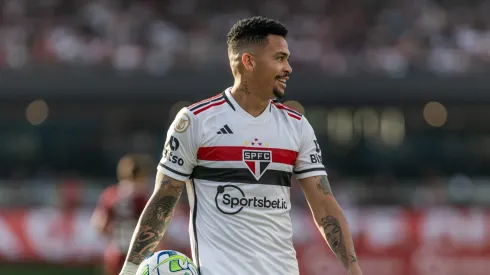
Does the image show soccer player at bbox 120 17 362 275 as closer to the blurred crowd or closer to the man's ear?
the man's ear

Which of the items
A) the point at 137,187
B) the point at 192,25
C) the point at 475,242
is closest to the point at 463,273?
the point at 475,242

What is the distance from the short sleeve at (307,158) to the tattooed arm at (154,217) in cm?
67

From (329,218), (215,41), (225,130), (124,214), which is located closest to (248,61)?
(225,130)

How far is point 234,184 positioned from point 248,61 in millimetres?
686

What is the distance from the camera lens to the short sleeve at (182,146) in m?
5.46

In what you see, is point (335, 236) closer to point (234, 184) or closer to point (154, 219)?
point (234, 184)

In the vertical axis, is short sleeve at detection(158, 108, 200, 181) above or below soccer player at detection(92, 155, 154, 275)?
above

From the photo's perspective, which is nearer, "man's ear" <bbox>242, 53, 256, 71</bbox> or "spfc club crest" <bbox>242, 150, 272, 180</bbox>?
"spfc club crest" <bbox>242, 150, 272, 180</bbox>

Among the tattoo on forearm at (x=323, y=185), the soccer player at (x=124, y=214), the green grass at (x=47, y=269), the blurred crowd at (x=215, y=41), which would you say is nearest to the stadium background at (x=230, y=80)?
the blurred crowd at (x=215, y=41)

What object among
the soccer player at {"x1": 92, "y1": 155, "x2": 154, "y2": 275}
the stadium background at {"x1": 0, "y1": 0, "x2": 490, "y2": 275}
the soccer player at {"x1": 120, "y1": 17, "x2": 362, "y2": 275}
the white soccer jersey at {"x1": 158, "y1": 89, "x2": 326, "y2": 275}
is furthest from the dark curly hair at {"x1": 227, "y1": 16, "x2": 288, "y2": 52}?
the stadium background at {"x1": 0, "y1": 0, "x2": 490, "y2": 275}


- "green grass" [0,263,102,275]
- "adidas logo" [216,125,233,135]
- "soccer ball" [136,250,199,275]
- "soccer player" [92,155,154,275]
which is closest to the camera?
"soccer ball" [136,250,199,275]

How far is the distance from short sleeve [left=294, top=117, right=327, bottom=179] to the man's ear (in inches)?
17.4

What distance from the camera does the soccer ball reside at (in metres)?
5.12

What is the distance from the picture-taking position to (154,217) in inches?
219
